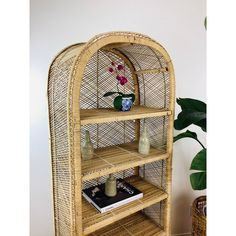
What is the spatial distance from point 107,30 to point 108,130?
698 millimetres

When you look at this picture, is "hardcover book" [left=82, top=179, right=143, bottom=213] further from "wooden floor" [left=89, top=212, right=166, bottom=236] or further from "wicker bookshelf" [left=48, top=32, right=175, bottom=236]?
"wooden floor" [left=89, top=212, right=166, bottom=236]

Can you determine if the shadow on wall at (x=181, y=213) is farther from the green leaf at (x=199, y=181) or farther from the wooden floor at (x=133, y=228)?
the green leaf at (x=199, y=181)

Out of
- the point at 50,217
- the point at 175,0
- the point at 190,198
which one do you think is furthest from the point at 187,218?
the point at 175,0

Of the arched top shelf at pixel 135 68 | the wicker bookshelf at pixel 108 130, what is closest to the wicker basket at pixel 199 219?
the wicker bookshelf at pixel 108 130

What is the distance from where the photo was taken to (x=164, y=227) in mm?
1408

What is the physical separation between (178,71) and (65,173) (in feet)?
3.98

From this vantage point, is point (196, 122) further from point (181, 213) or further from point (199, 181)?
point (181, 213)

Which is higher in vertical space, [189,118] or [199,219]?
[189,118]

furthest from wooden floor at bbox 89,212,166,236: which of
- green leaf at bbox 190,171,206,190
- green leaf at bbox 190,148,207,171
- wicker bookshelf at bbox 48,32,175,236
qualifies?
green leaf at bbox 190,148,207,171

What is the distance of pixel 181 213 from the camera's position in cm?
189

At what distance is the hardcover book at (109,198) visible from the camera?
1.20 metres

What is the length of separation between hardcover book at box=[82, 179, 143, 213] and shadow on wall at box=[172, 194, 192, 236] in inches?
28.3

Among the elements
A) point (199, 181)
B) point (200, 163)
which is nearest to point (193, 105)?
point (200, 163)

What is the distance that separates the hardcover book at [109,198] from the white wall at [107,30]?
13.1 inches
